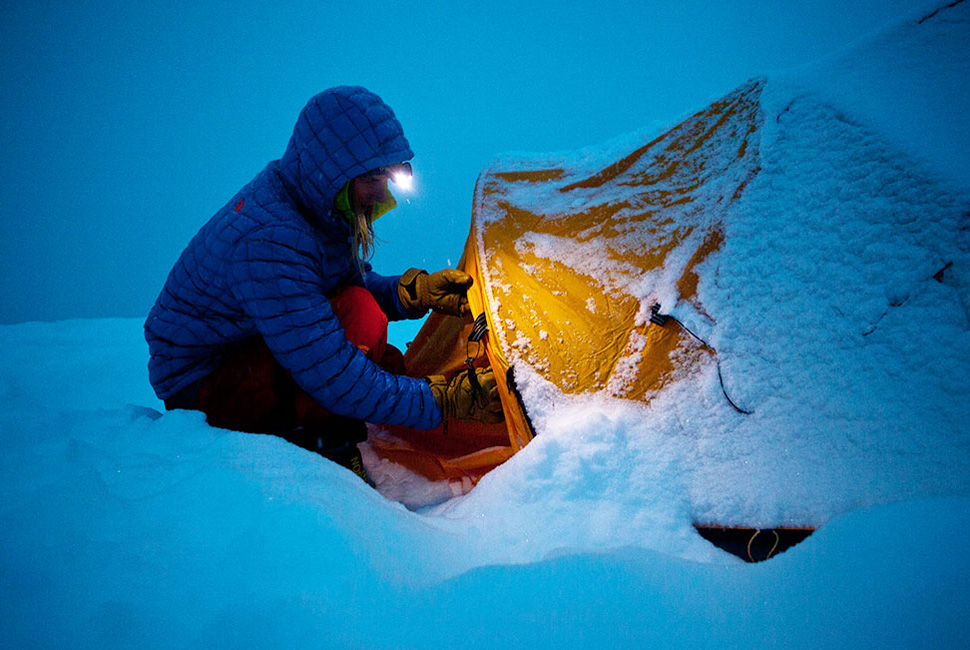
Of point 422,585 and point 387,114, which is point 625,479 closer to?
point 422,585

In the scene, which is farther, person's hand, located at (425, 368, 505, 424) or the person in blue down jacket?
person's hand, located at (425, 368, 505, 424)

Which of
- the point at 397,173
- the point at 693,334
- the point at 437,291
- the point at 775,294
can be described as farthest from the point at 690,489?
the point at 397,173

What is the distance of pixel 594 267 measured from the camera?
1.19 m

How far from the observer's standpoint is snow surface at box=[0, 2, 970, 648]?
0.52m

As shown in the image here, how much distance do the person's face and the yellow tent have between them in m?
0.36

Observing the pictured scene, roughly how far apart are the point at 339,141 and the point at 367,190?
147 mm

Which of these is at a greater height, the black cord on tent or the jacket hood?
the jacket hood

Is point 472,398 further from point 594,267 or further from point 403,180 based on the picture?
point 403,180

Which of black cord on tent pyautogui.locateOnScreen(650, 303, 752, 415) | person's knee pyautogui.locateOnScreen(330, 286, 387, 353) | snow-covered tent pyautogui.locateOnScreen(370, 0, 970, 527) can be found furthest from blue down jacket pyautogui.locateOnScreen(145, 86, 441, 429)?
black cord on tent pyautogui.locateOnScreen(650, 303, 752, 415)

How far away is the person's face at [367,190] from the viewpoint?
1.12 meters

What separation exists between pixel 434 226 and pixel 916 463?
84.7 feet

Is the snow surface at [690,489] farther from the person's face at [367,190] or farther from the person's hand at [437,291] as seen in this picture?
the person's face at [367,190]

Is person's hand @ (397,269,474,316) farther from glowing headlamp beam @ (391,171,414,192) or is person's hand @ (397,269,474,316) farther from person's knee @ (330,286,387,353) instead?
glowing headlamp beam @ (391,171,414,192)

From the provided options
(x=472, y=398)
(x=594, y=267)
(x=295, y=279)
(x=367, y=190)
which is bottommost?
(x=472, y=398)
